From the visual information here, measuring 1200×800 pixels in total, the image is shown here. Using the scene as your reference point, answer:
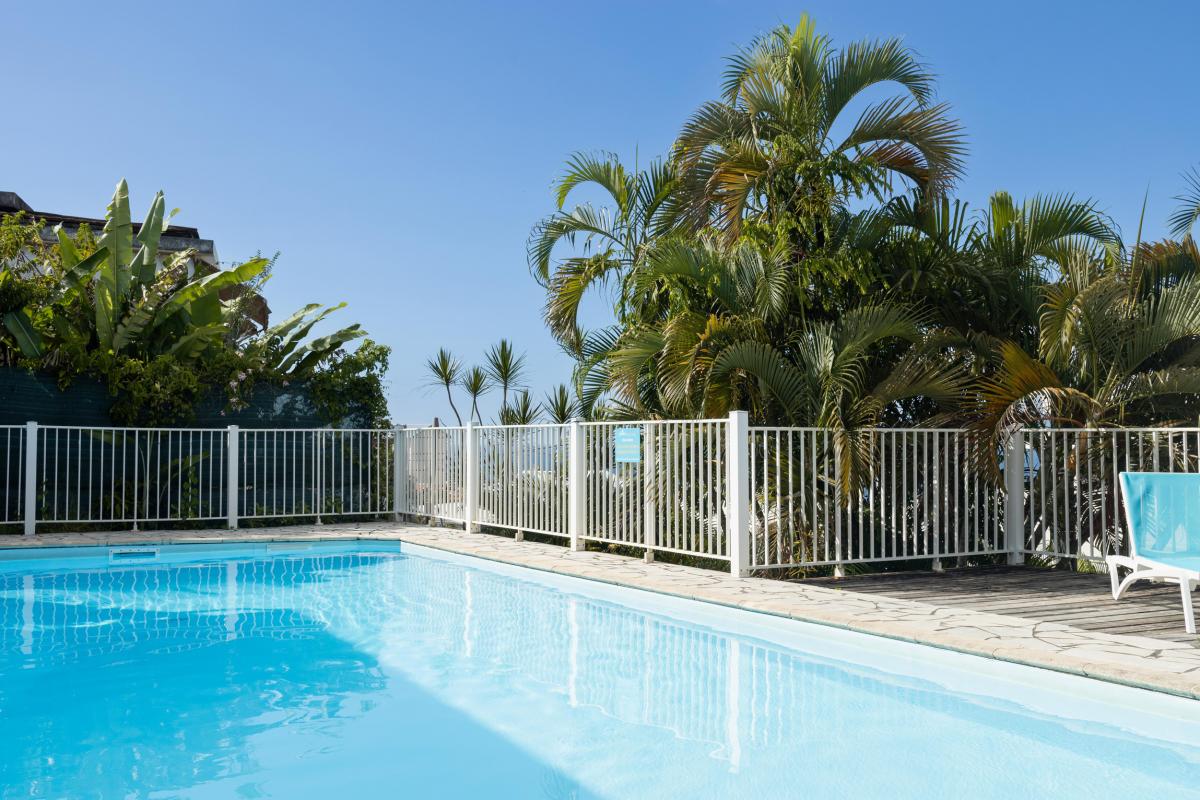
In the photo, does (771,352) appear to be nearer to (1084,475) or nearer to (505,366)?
(1084,475)

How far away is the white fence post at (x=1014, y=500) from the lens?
8.48m

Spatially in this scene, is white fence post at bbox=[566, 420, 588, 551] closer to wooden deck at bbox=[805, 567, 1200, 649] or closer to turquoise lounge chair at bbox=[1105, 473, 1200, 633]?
wooden deck at bbox=[805, 567, 1200, 649]

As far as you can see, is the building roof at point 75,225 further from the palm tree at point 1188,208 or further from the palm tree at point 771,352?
the palm tree at point 1188,208

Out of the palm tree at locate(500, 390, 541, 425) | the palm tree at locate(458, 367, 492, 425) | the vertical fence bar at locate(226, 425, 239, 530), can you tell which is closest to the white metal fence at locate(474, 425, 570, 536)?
the palm tree at locate(500, 390, 541, 425)

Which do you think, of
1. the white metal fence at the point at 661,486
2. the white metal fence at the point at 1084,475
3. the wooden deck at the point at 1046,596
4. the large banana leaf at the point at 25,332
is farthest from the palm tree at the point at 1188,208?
the large banana leaf at the point at 25,332

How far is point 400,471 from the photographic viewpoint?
13812mm

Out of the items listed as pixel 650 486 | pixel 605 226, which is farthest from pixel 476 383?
pixel 650 486

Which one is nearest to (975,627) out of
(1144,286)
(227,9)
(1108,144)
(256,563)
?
(1144,286)

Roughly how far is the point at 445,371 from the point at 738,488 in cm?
1317

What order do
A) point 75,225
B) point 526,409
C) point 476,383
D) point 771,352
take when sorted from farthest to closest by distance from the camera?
1. point 75,225
2. point 476,383
3. point 526,409
4. point 771,352

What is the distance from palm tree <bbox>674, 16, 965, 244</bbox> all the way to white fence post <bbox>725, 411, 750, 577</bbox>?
239 cm

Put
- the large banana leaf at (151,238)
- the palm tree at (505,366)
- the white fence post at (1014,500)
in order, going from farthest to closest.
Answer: the palm tree at (505,366) < the large banana leaf at (151,238) < the white fence post at (1014,500)

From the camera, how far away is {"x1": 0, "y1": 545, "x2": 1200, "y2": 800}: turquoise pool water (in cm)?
369

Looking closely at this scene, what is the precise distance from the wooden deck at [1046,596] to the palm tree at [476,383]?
12.4 meters
